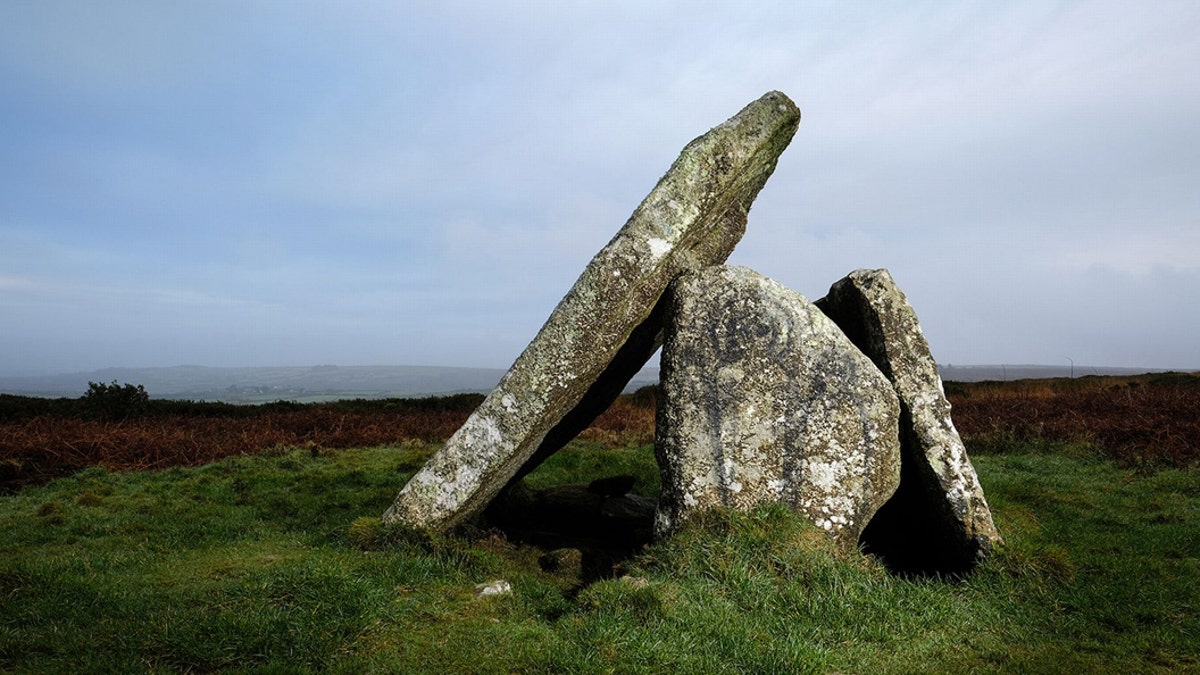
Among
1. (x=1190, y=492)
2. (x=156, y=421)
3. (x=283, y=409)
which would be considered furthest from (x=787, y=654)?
(x=283, y=409)

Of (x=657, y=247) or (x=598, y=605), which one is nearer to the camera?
(x=598, y=605)

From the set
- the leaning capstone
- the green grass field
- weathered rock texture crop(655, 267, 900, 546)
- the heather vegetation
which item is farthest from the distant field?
the leaning capstone

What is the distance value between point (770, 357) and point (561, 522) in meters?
4.17

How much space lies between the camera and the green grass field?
17.4 feet

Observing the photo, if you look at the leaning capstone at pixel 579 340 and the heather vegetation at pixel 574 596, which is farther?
the leaning capstone at pixel 579 340

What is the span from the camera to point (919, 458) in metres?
7.74

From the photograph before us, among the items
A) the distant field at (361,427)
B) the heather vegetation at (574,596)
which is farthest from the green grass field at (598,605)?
the distant field at (361,427)

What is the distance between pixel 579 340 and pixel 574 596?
2.50m

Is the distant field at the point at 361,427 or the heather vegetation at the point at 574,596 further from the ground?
the distant field at the point at 361,427

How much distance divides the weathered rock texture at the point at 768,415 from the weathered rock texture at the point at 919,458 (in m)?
0.40

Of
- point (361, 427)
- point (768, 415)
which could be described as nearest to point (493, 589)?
point (768, 415)

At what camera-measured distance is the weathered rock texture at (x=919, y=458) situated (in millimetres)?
7484

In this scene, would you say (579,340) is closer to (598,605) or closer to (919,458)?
(598,605)

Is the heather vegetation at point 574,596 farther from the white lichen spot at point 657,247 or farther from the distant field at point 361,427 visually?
the distant field at point 361,427
